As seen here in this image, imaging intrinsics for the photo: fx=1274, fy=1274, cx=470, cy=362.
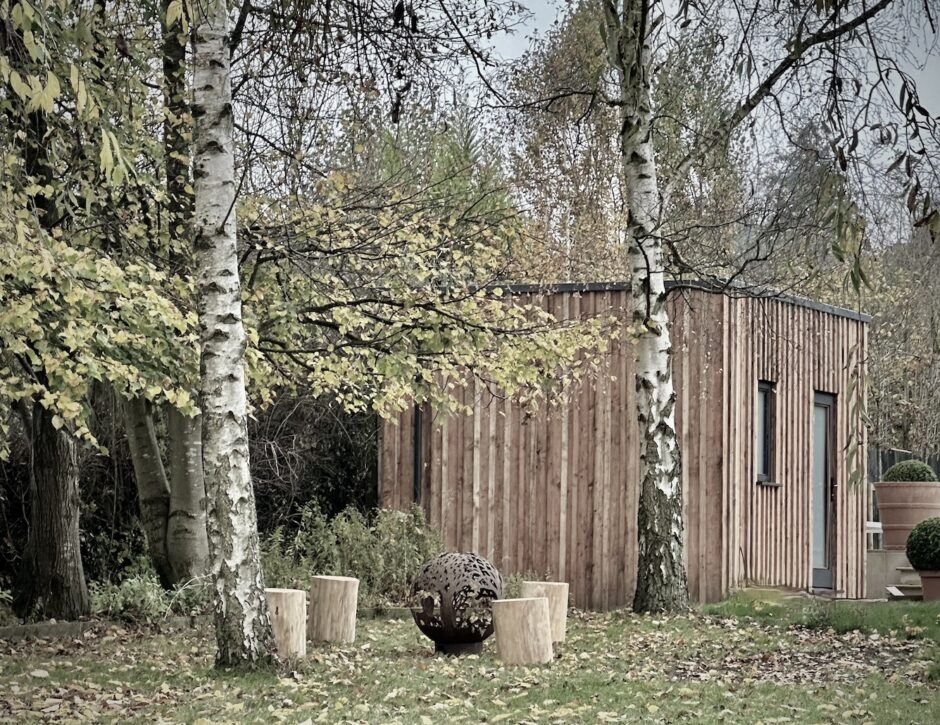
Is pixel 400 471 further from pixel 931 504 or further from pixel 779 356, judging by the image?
pixel 931 504

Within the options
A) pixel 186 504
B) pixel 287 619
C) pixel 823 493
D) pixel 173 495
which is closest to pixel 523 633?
pixel 287 619

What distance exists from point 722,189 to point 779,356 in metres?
6.10

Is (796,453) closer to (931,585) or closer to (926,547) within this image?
(926,547)

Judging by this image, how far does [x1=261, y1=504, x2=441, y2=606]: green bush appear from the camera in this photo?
1316 cm

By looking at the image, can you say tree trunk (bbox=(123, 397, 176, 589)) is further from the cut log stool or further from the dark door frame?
the dark door frame

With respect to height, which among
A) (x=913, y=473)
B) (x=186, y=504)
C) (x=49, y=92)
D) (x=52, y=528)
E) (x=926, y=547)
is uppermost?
(x=49, y=92)

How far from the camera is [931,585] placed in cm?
1348

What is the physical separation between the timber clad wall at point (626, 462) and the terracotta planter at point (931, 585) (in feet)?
5.22

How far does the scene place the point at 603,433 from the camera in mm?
14148

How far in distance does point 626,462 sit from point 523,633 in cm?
531

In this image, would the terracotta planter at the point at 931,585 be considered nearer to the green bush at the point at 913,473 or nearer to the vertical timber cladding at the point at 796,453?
the vertical timber cladding at the point at 796,453

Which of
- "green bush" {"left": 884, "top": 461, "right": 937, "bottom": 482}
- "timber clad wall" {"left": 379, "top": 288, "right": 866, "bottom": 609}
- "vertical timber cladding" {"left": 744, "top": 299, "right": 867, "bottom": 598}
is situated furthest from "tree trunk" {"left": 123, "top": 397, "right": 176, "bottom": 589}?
"green bush" {"left": 884, "top": 461, "right": 937, "bottom": 482}

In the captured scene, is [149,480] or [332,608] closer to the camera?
[332,608]

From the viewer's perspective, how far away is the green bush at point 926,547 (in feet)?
43.8
